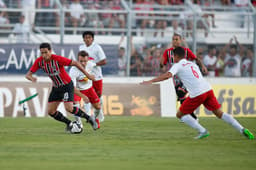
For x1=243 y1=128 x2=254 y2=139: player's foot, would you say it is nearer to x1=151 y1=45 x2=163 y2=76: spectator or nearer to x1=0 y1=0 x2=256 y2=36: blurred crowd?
x1=151 y1=45 x2=163 y2=76: spectator

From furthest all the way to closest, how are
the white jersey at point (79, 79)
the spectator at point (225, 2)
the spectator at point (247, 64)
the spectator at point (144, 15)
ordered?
1. the spectator at point (225, 2)
2. the spectator at point (144, 15)
3. the spectator at point (247, 64)
4. the white jersey at point (79, 79)

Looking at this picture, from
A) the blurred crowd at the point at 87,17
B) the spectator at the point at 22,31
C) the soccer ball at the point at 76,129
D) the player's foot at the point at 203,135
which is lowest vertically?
the soccer ball at the point at 76,129

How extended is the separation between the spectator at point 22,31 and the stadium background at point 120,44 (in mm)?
55

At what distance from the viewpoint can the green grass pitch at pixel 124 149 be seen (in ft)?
30.3

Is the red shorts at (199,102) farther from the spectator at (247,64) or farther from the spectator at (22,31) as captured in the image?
the spectator at (22,31)

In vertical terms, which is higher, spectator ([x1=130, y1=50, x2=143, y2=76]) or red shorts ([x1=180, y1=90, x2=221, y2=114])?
red shorts ([x1=180, y1=90, x2=221, y2=114])

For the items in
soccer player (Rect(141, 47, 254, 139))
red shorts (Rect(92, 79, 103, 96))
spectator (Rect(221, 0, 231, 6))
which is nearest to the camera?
soccer player (Rect(141, 47, 254, 139))

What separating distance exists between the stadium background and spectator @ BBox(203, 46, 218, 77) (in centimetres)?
20

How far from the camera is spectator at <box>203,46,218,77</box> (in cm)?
2398

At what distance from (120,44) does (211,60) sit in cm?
378

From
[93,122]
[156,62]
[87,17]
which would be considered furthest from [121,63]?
[93,122]

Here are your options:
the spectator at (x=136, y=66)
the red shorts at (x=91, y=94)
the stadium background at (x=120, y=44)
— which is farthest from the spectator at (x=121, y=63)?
the red shorts at (x=91, y=94)

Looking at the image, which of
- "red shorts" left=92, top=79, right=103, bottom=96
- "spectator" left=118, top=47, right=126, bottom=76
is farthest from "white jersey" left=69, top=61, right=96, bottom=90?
"spectator" left=118, top=47, right=126, bottom=76

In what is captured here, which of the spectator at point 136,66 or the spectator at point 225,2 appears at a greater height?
the spectator at point 225,2
